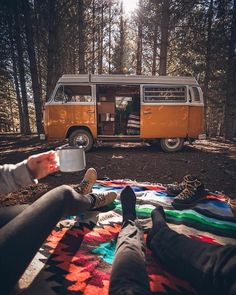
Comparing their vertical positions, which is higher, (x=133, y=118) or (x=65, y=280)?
(x=133, y=118)

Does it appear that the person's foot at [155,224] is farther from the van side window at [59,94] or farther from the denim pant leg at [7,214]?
the van side window at [59,94]

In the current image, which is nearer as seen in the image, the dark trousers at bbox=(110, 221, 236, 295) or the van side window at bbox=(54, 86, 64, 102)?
the dark trousers at bbox=(110, 221, 236, 295)

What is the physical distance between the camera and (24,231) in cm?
151

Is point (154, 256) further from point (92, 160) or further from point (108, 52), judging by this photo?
point (108, 52)

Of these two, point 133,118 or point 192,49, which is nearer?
point 133,118

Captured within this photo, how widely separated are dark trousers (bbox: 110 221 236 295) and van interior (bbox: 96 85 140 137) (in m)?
6.86

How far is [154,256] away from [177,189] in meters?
1.78

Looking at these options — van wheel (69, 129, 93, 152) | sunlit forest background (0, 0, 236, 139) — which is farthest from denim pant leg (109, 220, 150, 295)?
sunlit forest background (0, 0, 236, 139)

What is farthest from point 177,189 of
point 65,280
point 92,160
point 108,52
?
point 108,52

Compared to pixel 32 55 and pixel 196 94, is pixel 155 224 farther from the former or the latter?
pixel 32 55

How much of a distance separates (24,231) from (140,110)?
7.20m

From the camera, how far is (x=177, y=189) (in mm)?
3732

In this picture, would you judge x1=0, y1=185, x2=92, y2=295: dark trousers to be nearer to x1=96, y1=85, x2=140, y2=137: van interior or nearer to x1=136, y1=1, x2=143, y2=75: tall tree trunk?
x1=96, y1=85, x2=140, y2=137: van interior

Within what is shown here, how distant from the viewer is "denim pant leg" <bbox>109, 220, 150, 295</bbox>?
1.30 metres
